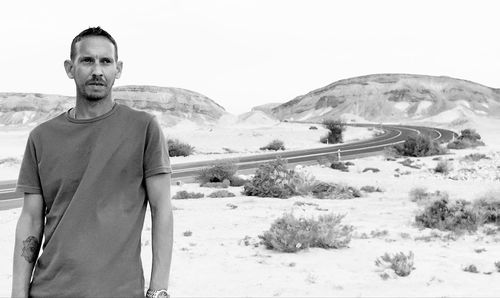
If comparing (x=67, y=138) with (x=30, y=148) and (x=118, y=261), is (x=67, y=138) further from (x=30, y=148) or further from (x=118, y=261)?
(x=118, y=261)

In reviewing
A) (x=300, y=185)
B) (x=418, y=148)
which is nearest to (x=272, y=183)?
(x=300, y=185)

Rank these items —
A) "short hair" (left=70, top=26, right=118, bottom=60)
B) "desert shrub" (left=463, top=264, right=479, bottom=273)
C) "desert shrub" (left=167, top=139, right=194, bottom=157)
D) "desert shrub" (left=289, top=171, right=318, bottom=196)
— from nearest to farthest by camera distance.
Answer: "short hair" (left=70, top=26, right=118, bottom=60) → "desert shrub" (left=463, top=264, right=479, bottom=273) → "desert shrub" (left=289, top=171, right=318, bottom=196) → "desert shrub" (left=167, top=139, right=194, bottom=157)

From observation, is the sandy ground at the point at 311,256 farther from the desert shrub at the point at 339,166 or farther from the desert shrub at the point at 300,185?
the desert shrub at the point at 339,166

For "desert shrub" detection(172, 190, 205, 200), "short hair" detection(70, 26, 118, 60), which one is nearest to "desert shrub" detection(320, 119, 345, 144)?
"desert shrub" detection(172, 190, 205, 200)

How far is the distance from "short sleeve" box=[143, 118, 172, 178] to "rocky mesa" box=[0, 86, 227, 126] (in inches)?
4662

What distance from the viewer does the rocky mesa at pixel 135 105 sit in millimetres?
127625

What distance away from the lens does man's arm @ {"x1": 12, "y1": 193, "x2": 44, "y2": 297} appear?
2.44 m

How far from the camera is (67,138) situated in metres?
2.42

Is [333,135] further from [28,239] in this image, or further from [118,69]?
[28,239]

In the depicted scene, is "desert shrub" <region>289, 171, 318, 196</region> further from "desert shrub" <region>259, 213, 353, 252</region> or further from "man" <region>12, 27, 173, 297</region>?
"man" <region>12, 27, 173, 297</region>

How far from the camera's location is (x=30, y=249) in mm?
2479

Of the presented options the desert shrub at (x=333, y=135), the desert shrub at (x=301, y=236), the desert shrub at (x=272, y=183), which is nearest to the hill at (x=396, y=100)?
the desert shrub at (x=333, y=135)

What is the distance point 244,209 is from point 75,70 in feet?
38.8

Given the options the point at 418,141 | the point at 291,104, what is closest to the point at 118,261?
the point at 418,141
